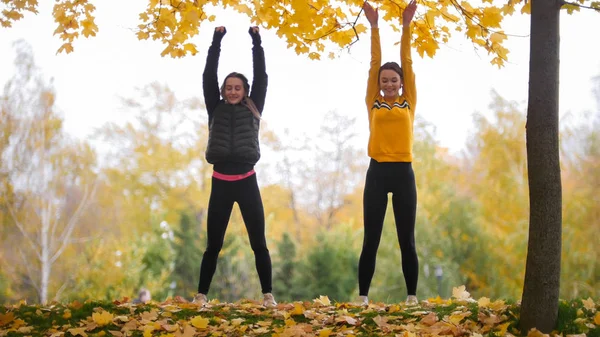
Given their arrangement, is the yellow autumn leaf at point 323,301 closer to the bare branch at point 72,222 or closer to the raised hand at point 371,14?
the raised hand at point 371,14

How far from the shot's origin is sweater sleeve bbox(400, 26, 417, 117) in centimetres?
469

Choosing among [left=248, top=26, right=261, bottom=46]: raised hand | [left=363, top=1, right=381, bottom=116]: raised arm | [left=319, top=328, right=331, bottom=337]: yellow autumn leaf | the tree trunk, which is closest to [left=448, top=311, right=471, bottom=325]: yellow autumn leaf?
the tree trunk

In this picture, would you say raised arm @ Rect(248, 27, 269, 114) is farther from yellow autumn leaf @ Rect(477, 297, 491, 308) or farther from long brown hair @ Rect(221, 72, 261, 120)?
yellow autumn leaf @ Rect(477, 297, 491, 308)

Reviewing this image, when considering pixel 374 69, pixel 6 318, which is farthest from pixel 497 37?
pixel 6 318

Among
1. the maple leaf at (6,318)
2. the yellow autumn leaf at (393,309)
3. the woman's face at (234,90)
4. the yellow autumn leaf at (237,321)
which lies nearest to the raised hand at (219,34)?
the woman's face at (234,90)

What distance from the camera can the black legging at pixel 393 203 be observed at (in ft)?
14.9

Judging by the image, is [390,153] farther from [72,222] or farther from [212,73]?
[72,222]

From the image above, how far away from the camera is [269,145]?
72.6ft

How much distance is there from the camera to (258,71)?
4.82 m

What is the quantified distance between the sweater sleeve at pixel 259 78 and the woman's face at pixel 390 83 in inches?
Answer: 35.9

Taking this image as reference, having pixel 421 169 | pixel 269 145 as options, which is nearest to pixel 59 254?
pixel 269 145

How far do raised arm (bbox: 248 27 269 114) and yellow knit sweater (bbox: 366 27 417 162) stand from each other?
32.4 inches

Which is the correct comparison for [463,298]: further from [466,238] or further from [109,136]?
[109,136]

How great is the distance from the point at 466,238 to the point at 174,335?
18.7m
